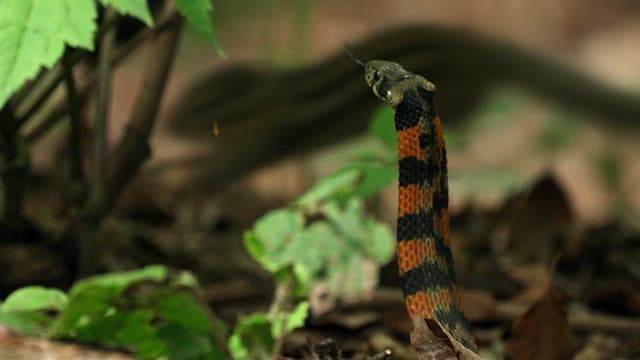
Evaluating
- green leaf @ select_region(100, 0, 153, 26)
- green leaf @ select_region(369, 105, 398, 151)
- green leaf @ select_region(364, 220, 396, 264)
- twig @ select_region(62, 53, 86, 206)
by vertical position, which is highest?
green leaf @ select_region(100, 0, 153, 26)

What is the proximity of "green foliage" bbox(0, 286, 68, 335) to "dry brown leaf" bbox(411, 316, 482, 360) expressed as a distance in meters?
0.73

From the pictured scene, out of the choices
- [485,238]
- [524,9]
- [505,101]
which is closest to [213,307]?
[485,238]

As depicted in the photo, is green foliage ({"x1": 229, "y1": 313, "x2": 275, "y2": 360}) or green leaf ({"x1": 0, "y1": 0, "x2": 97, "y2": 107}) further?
green foliage ({"x1": 229, "y1": 313, "x2": 275, "y2": 360})

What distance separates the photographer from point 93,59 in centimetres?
338

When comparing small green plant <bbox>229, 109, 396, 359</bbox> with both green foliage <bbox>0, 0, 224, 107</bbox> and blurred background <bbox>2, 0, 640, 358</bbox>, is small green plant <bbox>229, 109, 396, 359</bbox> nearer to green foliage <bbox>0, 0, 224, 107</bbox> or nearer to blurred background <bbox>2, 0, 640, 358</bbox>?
blurred background <bbox>2, 0, 640, 358</bbox>

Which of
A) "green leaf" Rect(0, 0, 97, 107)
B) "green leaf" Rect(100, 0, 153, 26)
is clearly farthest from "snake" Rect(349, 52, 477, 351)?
"green leaf" Rect(0, 0, 97, 107)

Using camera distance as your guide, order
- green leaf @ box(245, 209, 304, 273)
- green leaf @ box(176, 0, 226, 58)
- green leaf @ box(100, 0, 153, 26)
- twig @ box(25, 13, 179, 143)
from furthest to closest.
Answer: twig @ box(25, 13, 179, 143), green leaf @ box(245, 209, 304, 273), green leaf @ box(176, 0, 226, 58), green leaf @ box(100, 0, 153, 26)

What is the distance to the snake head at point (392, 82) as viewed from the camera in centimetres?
181

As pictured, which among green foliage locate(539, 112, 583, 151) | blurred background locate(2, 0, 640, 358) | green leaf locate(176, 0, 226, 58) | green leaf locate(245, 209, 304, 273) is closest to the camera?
green leaf locate(176, 0, 226, 58)

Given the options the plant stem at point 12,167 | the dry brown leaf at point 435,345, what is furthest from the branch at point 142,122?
the dry brown leaf at point 435,345

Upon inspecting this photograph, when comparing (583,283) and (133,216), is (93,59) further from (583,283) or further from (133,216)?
(583,283)

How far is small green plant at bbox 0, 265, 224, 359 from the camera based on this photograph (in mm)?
2166

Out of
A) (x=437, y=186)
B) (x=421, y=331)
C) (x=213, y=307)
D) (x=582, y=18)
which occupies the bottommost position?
(x=213, y=307)

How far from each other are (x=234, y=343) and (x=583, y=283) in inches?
61.7
